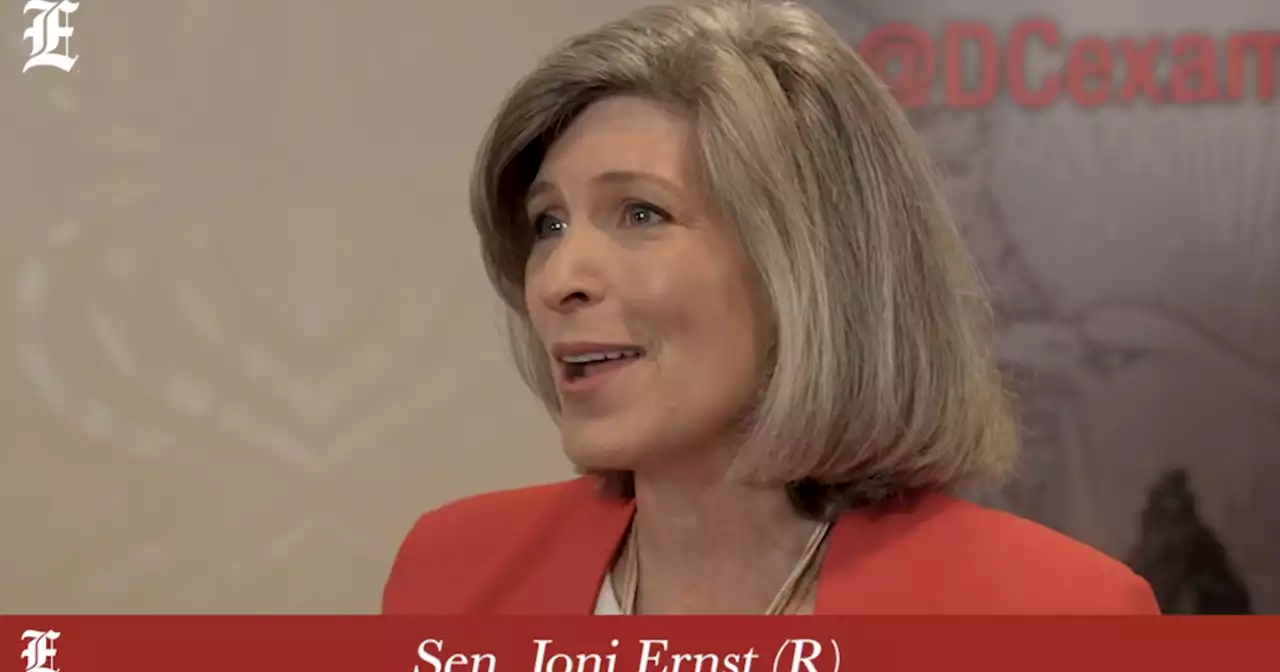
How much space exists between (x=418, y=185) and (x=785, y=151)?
544mm

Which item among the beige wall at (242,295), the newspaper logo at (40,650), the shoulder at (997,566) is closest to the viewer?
the shoulder at (997,566)

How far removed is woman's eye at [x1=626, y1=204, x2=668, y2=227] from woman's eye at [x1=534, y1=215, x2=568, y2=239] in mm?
76

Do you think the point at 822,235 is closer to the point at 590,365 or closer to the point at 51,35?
the point at 590,365

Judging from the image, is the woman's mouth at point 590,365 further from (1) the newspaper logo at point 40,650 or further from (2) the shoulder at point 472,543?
(1) the newspaper logo at point 40,650

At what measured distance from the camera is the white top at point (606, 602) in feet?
2.74

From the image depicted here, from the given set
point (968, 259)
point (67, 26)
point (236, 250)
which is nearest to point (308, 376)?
point (236, 250)

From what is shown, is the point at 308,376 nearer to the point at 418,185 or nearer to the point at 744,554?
the point at 418,185

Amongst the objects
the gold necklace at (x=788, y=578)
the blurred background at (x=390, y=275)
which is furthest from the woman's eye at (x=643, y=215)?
the blurred background at (x=390, y=275)

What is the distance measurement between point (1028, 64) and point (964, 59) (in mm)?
71

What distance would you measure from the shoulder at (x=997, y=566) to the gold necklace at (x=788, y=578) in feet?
0.14

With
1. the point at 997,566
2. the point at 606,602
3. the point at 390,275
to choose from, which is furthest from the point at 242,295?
the point at 997,566

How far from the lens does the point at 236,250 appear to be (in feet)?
3.67

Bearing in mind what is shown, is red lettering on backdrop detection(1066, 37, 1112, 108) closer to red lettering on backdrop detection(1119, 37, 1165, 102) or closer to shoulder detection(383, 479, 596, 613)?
red lettering on backdrop detection(1119, 37, 1165, 102)

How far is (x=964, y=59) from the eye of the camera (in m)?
1.16
